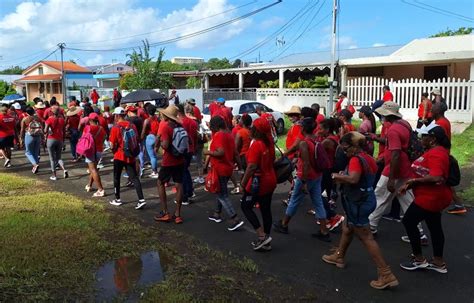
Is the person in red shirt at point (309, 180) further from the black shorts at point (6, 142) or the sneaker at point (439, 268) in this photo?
the black shorts at point (6, 142)

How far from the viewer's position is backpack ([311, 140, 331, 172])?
562 centimetres

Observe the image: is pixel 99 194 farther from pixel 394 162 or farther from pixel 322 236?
pixel 394 162

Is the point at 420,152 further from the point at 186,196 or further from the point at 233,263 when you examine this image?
the point at 186,196

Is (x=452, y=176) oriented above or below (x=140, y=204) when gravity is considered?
above

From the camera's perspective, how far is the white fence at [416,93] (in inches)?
612

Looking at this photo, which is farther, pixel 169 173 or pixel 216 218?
pixel 216 218

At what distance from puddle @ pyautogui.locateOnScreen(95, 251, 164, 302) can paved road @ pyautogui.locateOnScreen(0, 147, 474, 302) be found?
97 centimetres

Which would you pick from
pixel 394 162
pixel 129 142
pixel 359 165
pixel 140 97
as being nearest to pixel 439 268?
pixel 394 162

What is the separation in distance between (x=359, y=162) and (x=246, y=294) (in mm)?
1697

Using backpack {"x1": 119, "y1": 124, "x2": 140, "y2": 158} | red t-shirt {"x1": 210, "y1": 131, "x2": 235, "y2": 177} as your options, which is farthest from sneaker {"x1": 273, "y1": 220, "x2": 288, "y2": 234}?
backpack {"x1": 119, "y1": 124, "x2": 140, "y2": 158}

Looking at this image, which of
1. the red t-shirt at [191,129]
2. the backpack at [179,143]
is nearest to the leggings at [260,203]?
the backpack at [179,143]

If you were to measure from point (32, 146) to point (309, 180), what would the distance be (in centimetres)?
748

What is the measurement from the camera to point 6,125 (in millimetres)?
11109

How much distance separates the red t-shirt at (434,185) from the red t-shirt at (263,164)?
1.62m
